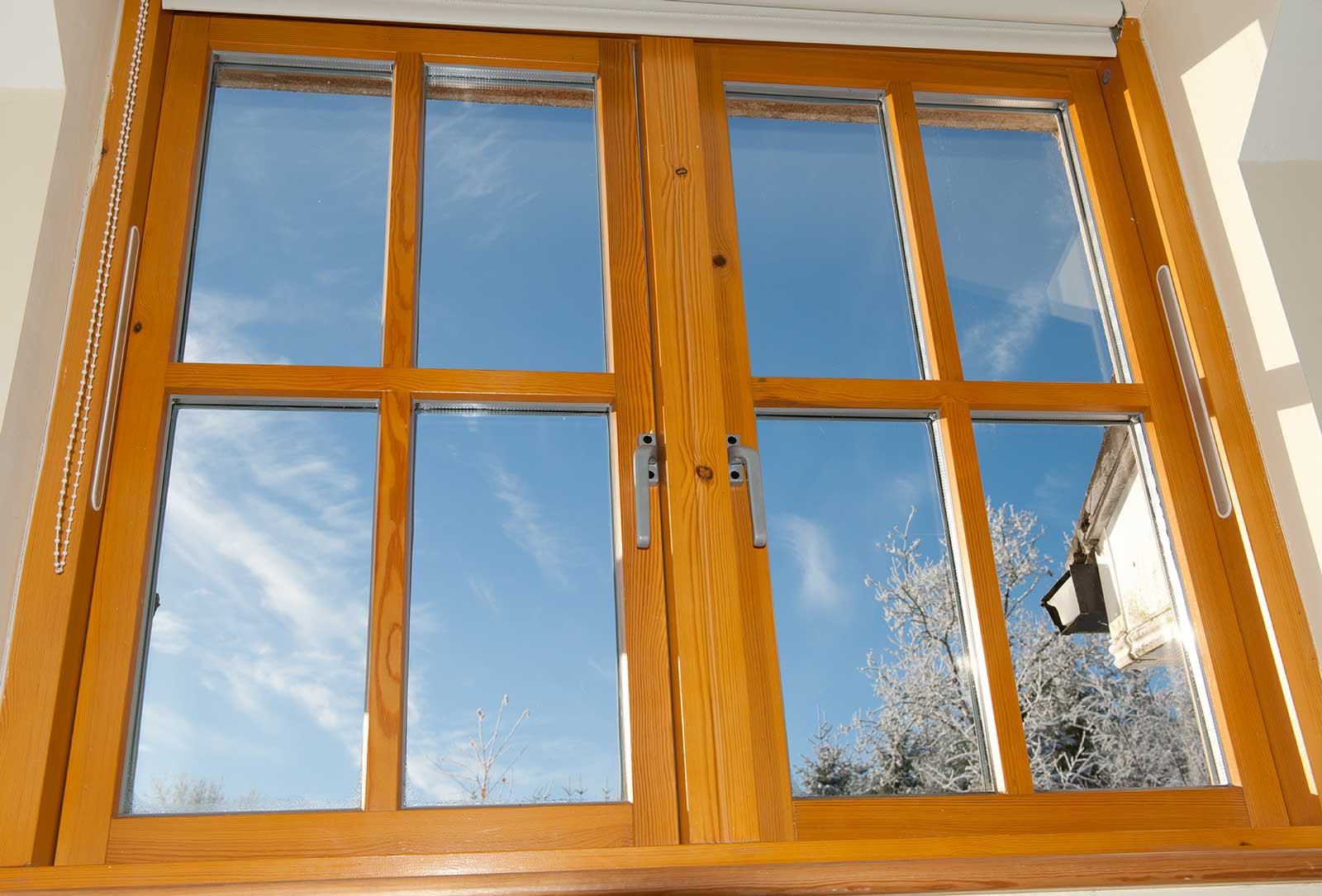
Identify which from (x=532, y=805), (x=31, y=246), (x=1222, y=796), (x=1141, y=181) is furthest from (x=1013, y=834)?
(x=31, y=246)

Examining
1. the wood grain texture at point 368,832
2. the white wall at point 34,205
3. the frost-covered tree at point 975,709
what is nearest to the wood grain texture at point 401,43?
the white wall at point 34,205

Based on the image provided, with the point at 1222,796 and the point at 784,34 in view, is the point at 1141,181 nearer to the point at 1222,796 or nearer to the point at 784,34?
the point at 784,34

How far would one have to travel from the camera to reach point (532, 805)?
147cm

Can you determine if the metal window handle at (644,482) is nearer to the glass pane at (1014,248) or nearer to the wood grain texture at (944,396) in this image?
the wood grain texture at (944,396)

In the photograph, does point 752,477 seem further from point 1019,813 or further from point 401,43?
point 401,43

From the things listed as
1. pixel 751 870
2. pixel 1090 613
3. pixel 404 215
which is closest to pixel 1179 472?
pixel 1090 613

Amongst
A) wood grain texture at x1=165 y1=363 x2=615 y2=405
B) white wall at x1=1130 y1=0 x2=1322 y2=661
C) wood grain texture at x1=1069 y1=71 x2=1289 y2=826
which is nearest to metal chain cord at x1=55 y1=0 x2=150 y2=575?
wood grain texture at x1=165 y1=363 x2=615 y2=405

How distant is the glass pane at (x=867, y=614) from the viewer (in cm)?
155

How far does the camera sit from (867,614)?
1.64m

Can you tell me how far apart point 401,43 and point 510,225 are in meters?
0.38

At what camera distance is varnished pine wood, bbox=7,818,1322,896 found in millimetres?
1260

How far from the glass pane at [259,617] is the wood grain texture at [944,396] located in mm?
625

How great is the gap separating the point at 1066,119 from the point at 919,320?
0.55 metres

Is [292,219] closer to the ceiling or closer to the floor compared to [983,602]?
closer to the ceiling
